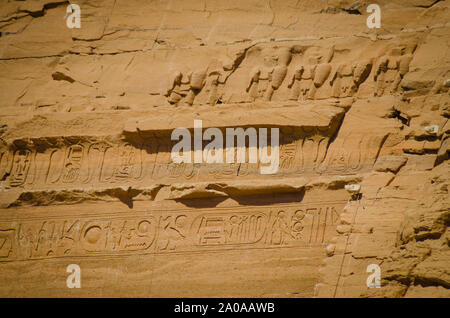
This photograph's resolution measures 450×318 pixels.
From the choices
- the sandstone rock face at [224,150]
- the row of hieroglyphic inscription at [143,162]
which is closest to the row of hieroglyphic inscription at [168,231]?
the sandstone rock face at [224,150]

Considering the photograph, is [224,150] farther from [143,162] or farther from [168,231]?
[168,231]

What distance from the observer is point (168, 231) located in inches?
274

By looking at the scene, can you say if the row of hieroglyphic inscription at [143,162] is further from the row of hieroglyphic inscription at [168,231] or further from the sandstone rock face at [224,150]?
the row of hieroglyphic inscription at [168,231]

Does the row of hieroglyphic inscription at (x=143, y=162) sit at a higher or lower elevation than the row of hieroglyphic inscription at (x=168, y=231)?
higher

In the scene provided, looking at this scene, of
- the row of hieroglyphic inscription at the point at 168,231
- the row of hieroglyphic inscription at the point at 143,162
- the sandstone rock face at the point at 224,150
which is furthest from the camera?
the row of hieroglyphic inscription at the point at 143,162

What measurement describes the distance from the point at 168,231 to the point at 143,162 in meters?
1.00

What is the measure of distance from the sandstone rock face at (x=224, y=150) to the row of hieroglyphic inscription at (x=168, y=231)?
2 cm

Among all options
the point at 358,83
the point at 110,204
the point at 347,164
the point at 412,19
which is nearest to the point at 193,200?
the point at 110,204

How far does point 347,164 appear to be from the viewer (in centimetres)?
693

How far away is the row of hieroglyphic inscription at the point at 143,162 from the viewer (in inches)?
275

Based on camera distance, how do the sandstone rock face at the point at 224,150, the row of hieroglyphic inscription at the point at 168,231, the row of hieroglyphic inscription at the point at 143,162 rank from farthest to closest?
1. the row of hieroglyphic inscription at the point at 143,162
2. the row of hieroglyphic inscription at the point at 168,231
3. the sandstone rock face at the point at 224,150

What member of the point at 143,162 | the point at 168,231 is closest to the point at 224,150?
the point at 143,162

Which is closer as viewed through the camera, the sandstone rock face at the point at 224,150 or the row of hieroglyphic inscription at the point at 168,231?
the sandstone rock face at the point at 224,150

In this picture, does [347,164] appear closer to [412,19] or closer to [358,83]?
[358,83]
